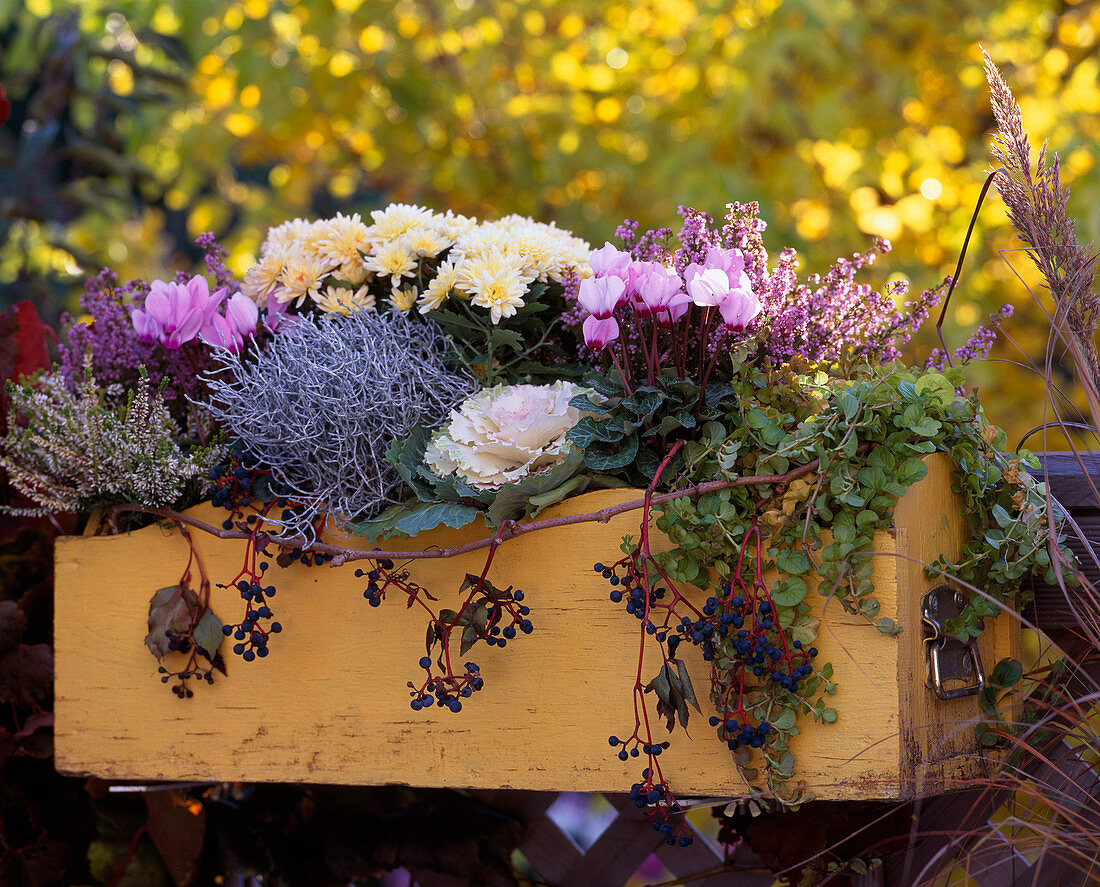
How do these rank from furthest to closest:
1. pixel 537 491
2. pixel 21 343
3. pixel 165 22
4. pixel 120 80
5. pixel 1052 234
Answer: pixel 120 80 → pixel 165 22 → pixel 21 343 → pixel 537 491 → pixel 1052 234

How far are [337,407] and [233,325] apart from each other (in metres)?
0.18

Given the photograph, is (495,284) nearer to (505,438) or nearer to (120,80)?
(505,438)

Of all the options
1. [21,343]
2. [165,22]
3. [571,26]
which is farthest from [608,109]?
[21,343]

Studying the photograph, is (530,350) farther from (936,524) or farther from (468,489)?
(936,524)

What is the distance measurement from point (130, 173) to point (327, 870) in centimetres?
145

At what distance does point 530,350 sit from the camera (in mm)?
965

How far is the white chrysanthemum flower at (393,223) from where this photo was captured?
99 centimetres

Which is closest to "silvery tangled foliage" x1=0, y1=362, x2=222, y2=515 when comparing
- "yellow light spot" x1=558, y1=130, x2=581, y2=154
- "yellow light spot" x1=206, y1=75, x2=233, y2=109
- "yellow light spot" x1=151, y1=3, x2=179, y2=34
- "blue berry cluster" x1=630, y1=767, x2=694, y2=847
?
"blue berry cluster" x1=630, y1=767, x2=694, y2=847

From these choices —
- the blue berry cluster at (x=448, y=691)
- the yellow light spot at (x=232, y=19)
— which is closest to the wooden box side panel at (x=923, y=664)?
the blue berry cluster at (x=448, y=691)

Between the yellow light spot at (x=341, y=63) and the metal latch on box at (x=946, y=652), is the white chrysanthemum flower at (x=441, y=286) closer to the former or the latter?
the metal latch on box at (x=946, y=652)

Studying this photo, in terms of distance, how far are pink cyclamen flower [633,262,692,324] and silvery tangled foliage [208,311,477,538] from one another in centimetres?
24

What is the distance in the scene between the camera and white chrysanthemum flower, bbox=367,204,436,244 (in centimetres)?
99

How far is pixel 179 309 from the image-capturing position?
0.97 metres

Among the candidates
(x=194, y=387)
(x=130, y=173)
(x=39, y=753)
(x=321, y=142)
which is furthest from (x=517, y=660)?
(x=321, y=142)
